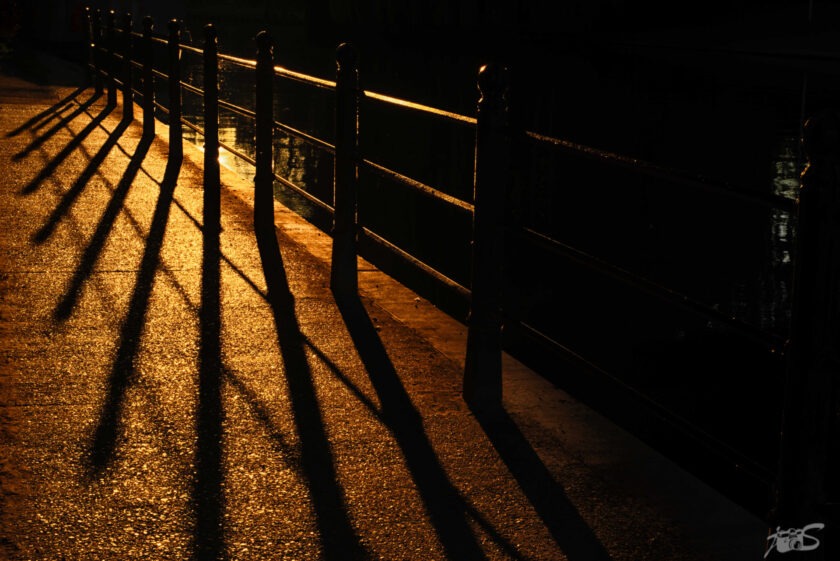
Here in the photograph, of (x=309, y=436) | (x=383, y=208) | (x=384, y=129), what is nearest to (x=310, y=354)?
(x=309, y=436)

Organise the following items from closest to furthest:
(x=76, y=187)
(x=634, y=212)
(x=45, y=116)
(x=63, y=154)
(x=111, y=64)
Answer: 1. (x=76, y=187)
2. (x=634, y=212)
3. (x=63, y=154)
4. (x=45, y=116)
5. (x=111, y=64)

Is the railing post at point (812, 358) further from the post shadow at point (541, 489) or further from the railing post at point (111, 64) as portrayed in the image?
the railing post at point (111, 64)

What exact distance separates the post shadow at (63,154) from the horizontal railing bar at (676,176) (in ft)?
24.3

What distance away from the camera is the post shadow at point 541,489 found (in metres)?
4.27

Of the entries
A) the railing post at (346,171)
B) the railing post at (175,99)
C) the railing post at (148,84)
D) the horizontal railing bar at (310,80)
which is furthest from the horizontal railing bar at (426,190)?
the railing post at (148,84)

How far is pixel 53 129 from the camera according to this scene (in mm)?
16703

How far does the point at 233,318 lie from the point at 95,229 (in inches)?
113

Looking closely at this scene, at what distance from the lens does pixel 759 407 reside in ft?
23.3

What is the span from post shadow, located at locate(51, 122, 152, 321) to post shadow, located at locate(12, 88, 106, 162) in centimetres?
77

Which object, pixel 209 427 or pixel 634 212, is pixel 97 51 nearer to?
pixel 634 212

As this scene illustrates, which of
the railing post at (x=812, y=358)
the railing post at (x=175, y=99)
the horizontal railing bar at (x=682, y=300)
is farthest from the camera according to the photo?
the railing post at (x=175, y=99)

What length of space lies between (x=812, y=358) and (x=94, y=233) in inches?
263

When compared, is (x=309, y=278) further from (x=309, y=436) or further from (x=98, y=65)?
(x=98, y=65)

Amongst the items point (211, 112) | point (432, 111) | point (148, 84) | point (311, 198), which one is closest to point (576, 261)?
point (432, 111)
